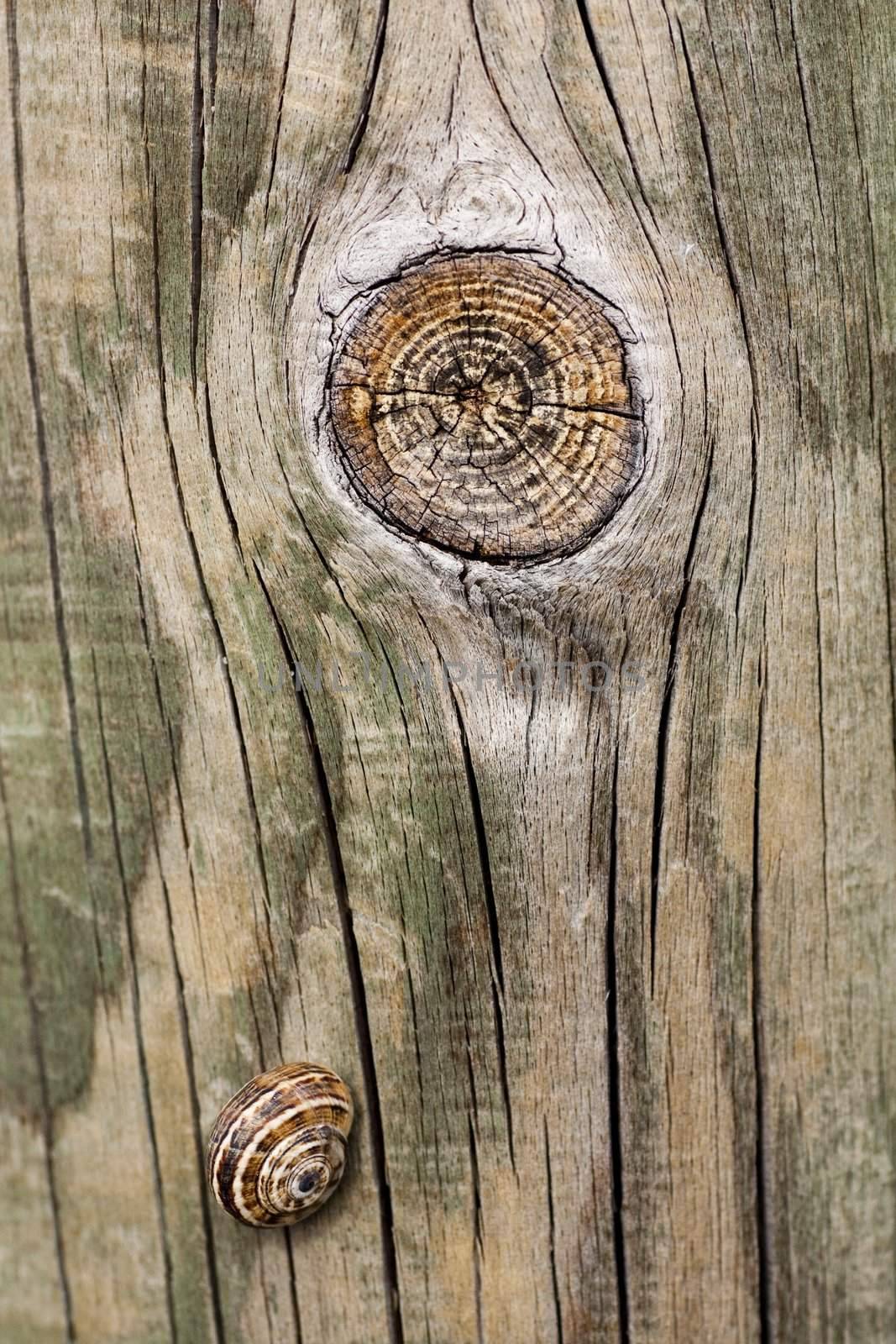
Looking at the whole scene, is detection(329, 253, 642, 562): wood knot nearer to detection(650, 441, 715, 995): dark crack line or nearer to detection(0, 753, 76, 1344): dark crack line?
detection(650, 441, 715, 995): dark crack line

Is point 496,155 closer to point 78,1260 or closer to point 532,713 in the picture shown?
point 532,713

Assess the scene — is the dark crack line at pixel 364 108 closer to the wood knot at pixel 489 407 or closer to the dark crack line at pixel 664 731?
the wood knot at pixel 489 407

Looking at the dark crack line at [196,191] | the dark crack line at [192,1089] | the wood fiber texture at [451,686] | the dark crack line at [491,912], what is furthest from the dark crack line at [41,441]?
the dark crack line at [491,912]

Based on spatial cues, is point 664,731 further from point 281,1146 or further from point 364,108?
point 364,108

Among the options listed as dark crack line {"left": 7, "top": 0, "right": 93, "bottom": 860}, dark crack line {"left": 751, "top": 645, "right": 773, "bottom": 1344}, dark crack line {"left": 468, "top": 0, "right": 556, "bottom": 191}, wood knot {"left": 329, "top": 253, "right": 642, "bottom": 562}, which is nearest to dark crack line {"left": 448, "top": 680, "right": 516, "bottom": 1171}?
wood knot {"left": 329, "top": 253, "right": 642, "bottom": 562}

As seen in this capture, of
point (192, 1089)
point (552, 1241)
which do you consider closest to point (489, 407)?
point (192, 1089)

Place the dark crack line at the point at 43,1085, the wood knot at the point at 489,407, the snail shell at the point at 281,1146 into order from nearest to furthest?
1. the wood knot at the point at 489,407
2. the snail shell at the point at 281,1146
3. the dark crack line at the point at 43,1085

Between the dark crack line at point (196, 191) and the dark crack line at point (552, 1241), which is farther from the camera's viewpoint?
the dark crack line at point (552, 1241)

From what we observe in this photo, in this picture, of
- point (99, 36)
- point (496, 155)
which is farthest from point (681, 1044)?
point (99, 36)
